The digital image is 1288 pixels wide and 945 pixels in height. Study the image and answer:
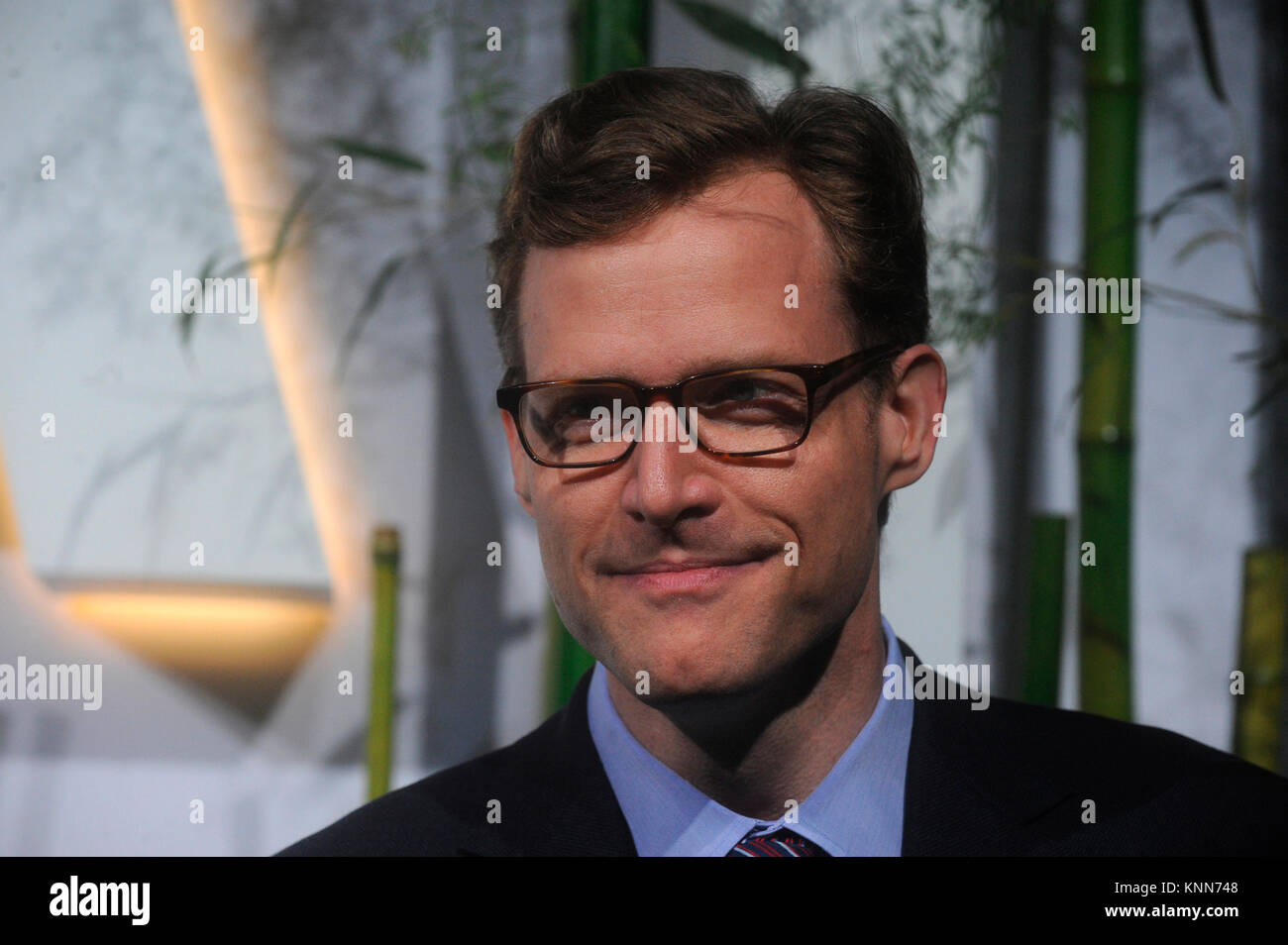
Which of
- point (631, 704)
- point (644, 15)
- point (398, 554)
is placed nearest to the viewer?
point (631, 704)

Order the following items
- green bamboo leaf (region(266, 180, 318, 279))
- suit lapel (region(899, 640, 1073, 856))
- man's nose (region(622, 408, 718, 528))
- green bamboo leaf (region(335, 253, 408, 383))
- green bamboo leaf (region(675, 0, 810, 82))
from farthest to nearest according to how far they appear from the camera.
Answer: green bamboo leaf (region(335, 253, 408, 383)), green bamboo leaf (region(266, 180, 318, 279)), green bamboo leaf (region(675, 0, 810, 82)), suit lapel (region(899, 640, 1073, 856)), man's nose (region(622, 408, 718, 528))

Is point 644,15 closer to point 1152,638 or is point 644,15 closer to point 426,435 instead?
point 426,435

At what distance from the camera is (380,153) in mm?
1725

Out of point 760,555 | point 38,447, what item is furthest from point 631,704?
point 38,447

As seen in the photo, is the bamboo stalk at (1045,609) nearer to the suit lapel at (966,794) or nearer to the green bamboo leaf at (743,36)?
the suit lapel at (966,794)

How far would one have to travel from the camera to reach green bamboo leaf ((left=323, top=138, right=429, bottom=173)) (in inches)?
66.7

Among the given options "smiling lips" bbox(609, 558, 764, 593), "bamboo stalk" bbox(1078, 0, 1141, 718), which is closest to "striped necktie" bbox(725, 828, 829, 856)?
"smiling lips" bbox(609, 558, 764, 593)

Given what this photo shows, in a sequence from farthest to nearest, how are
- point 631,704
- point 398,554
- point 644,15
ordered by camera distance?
point 398,554, point 644,15, point 631,704

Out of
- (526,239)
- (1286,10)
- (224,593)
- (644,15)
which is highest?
(1286,10)

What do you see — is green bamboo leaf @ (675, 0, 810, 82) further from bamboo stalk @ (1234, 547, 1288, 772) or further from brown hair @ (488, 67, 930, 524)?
bamboo stalk @ (1234, 547, 1288, 772)

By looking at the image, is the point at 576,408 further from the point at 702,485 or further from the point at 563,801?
the point at 563,801

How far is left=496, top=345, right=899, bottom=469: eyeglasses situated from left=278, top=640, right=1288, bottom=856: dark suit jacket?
0.98 feet

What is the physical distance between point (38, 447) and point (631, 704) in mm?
1202
